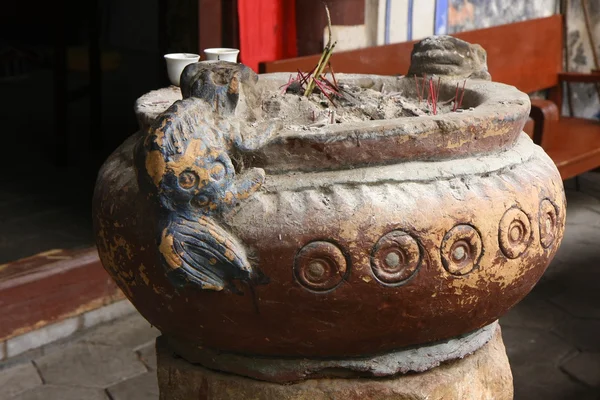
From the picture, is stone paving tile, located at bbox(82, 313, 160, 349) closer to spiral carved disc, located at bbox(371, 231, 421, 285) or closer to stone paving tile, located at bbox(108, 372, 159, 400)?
stone paving tile, located at bbox(108, 372, 159, 400)

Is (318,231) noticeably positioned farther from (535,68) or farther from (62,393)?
(535,68)

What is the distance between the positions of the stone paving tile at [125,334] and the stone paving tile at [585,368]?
4.95ft

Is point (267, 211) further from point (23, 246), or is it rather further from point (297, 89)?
point (23, 246)

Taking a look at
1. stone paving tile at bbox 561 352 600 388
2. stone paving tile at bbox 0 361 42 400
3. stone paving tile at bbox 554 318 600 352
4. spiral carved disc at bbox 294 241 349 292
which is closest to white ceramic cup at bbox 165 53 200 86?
spiral carved disc at bbox 294 241 349 292

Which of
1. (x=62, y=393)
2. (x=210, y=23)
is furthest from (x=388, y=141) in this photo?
(x=210, y=23)

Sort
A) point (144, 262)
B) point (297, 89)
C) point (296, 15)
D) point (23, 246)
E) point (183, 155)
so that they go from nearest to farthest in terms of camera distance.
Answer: point (183, 155)
point (144, 262)
point (297, 89)
point (296, 15)
point (23, 246)

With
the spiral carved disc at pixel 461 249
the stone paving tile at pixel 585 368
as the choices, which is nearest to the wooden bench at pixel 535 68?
the stone paving tile at pixel 585 368

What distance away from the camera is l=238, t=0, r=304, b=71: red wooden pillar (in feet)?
9.93

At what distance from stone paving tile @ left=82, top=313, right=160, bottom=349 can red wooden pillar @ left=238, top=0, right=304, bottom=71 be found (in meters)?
1.10

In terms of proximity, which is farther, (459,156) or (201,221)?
(459,156)

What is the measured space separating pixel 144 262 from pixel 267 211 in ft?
0.88

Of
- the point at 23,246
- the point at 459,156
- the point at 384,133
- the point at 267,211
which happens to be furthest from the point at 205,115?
the point at 23,246

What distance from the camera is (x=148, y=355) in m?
2.84

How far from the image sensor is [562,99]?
201 inches
